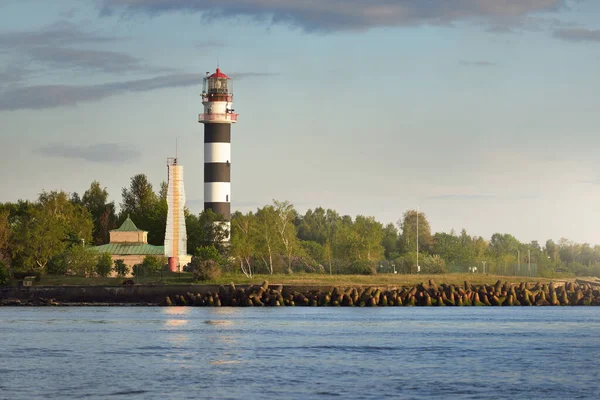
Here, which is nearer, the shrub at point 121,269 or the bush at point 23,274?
the bush at point 23,274

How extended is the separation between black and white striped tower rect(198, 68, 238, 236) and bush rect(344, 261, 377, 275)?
45.3 feet

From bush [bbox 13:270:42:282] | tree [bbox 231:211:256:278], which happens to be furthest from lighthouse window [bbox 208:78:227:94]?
bush [bbox 13:270:42:282]

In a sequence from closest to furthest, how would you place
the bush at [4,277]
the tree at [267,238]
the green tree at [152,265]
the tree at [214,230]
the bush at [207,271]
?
the bush at [207,271] → the bush at [4,277] → the green tree at [152,265] → the tree at [214,230] → the tree at [267,238]

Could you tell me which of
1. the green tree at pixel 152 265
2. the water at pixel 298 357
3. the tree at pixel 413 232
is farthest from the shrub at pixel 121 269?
the tree at pixel 413 232

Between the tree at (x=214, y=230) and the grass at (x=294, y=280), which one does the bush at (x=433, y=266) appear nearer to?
the grass at (x=294, y=280)

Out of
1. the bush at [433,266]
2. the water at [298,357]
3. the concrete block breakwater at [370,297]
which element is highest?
the bush at [433,266]

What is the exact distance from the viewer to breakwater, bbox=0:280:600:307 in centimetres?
8550

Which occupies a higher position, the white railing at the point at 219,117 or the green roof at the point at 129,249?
the white railing at the point at 219,117

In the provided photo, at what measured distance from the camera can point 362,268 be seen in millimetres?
109375

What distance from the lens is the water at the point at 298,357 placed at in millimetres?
33125

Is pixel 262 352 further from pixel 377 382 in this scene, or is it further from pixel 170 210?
pixel 170 210

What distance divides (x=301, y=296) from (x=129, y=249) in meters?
27.4

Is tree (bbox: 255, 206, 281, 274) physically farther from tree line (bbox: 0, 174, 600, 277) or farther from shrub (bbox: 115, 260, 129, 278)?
shrub (bbox: 115, 260, 129, 278)

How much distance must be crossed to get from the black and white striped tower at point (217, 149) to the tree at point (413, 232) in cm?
5017
